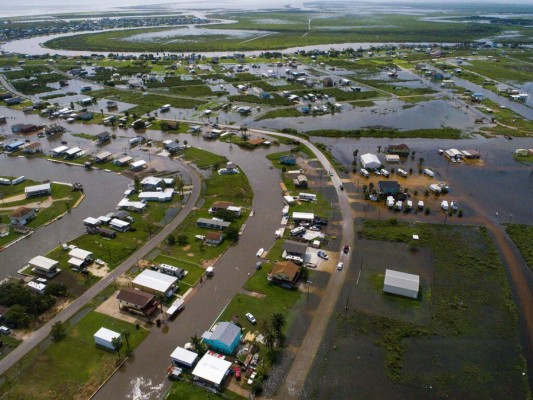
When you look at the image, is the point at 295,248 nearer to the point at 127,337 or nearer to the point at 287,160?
the point at 127,337

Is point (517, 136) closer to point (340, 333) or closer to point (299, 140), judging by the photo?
point (299, 140)

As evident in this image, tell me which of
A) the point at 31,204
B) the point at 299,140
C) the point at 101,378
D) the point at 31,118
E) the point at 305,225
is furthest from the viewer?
the point at 31,118

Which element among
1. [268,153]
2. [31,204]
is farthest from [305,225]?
[31,204]

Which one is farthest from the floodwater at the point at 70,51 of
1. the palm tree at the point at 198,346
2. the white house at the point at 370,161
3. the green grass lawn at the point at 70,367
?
the palm tree at the point at 198,346

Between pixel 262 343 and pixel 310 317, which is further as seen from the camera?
pixel 310 317

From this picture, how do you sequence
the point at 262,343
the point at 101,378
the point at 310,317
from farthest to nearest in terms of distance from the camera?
the point at 310,317
the point at 262,343
the point at 101,378

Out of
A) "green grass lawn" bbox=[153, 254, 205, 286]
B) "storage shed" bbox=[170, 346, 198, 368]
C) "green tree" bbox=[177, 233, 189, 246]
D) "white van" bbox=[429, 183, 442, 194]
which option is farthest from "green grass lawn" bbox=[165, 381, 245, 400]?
"white van" bbox=[429, 183, 442, 194]

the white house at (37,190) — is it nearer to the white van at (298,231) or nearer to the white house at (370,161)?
the white van at (298,231)

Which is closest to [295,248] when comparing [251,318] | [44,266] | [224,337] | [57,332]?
[251,318]
